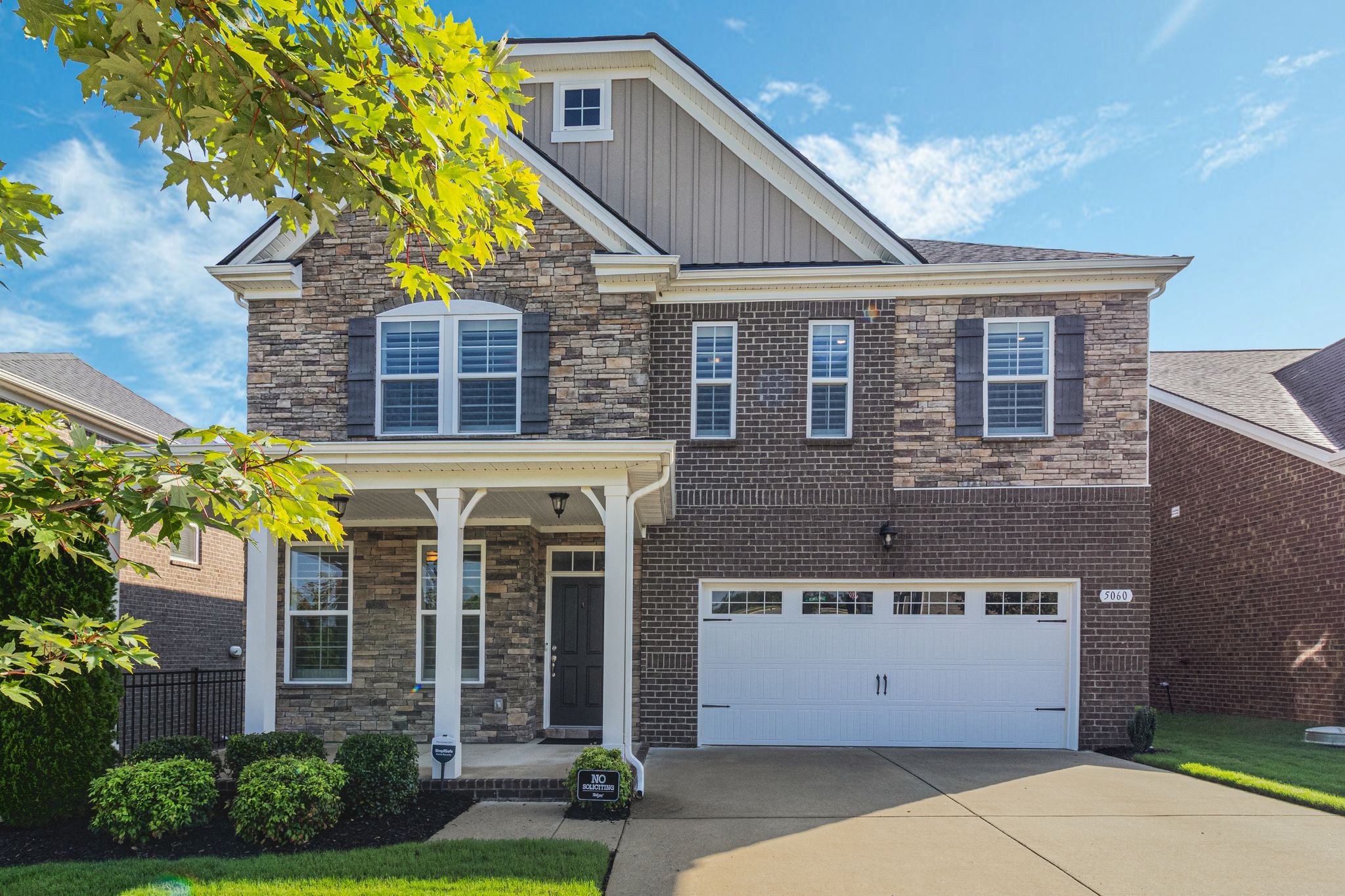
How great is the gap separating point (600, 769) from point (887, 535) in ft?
16.9

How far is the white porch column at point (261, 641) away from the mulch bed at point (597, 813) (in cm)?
348

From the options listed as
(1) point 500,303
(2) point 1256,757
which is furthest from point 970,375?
(1) point 500,303

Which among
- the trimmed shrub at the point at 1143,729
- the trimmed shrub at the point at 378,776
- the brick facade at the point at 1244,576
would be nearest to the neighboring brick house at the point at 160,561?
the trimmed shrub at the point at 378,776

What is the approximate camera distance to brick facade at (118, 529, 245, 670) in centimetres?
1370

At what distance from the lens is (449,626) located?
8750 millimetres

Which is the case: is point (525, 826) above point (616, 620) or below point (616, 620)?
below

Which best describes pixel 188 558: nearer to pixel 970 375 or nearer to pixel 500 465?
pixel 500 465

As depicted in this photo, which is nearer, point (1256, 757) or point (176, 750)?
point (176, 750)

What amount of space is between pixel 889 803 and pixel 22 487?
712 cm

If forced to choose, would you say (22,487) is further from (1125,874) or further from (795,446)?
(795,446)

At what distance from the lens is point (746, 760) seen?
34.0 feet

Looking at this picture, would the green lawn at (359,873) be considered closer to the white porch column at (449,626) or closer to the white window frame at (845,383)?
the white porch column at (449,626)

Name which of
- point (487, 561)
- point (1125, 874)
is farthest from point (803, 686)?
point (1125, 874)

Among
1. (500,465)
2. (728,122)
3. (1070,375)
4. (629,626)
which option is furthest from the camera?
(728,122)
